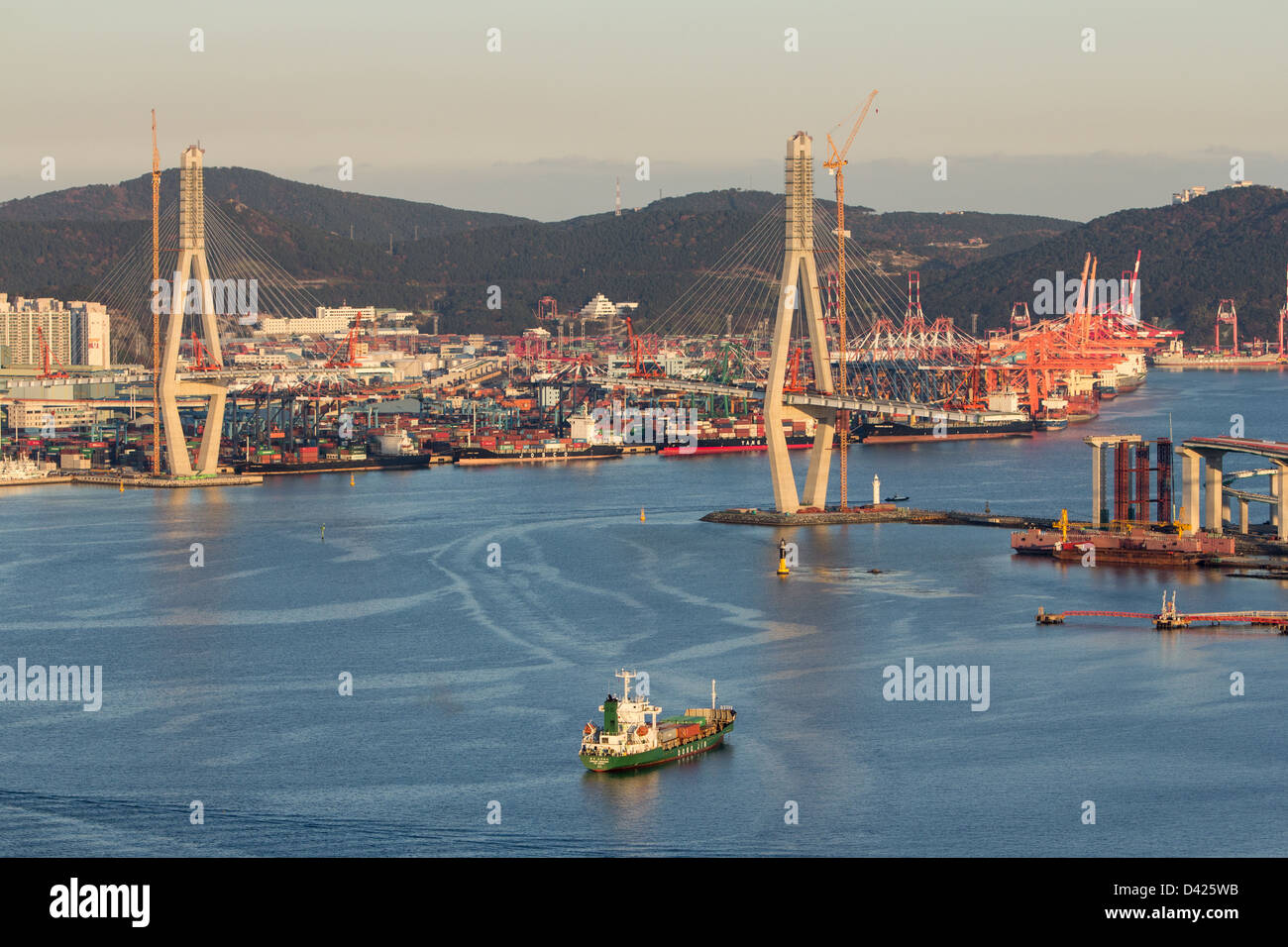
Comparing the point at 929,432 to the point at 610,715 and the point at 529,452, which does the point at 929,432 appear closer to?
the point at 529,452

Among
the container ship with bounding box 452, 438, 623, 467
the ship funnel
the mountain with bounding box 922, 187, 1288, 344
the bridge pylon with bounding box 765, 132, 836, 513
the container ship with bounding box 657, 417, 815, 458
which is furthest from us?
the mountain with bounding box 922, 187, 1288, 344

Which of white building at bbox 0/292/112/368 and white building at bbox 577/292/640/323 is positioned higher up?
white building at bbox 577/292/640/323

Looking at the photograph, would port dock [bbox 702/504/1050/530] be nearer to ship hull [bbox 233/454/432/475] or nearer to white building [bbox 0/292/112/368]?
ship hull [bbox 233/454/432/475]

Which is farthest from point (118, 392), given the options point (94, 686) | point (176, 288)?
point (94, 686)

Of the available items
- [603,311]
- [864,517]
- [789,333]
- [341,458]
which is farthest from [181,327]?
[603,311]

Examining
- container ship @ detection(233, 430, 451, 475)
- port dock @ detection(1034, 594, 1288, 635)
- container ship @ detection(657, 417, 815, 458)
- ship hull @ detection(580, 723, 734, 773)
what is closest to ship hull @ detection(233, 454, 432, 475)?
container ship @ detection(233, 430, 451, 475)

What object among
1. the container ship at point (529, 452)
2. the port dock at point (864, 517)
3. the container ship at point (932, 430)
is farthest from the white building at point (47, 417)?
the port dock at point (864, 517)
